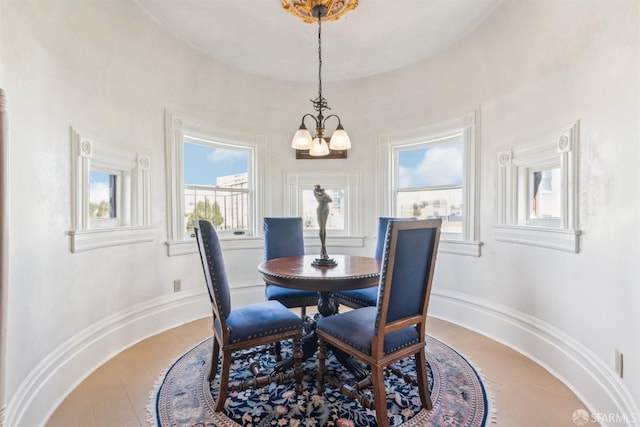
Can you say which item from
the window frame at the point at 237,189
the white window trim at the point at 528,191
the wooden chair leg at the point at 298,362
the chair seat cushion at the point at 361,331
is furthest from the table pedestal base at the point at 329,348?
the white window trim at the point at 528,191

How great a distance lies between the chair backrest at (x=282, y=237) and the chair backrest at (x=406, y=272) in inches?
62.1

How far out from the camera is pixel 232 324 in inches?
68.2

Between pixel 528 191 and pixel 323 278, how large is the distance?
2001 mm

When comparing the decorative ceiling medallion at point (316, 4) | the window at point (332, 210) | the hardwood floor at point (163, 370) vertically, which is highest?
the decorative ceiling medallion at point (316, 4)

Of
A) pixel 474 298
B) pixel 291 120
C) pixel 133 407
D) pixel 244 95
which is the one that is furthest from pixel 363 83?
pixel 133 407

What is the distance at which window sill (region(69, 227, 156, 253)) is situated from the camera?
2.05 metres

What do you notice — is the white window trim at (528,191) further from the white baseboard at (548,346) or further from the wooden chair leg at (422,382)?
the wooden chair leg at (422,382)

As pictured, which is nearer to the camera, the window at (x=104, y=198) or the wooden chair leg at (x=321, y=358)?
the wooden chair leg at (x=321, y=358)

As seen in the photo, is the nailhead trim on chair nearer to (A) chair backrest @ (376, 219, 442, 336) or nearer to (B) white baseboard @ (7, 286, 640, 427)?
(A) chair backrest @ (376, 219, 442, 336)

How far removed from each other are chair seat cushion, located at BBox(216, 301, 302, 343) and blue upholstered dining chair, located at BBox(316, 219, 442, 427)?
0.76 feet

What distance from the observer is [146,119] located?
274 cm

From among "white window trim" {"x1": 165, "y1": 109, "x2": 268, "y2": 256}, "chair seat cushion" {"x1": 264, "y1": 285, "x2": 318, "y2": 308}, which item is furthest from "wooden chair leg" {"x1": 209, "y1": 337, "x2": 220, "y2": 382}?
"white window trim" {"x1": 165, "y1": 109, "x2": 268, "y2": 256}

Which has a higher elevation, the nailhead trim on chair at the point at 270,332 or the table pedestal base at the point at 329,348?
the nailhead trim on chair at the point at 270,332

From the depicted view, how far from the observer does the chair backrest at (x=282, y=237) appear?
294cm
